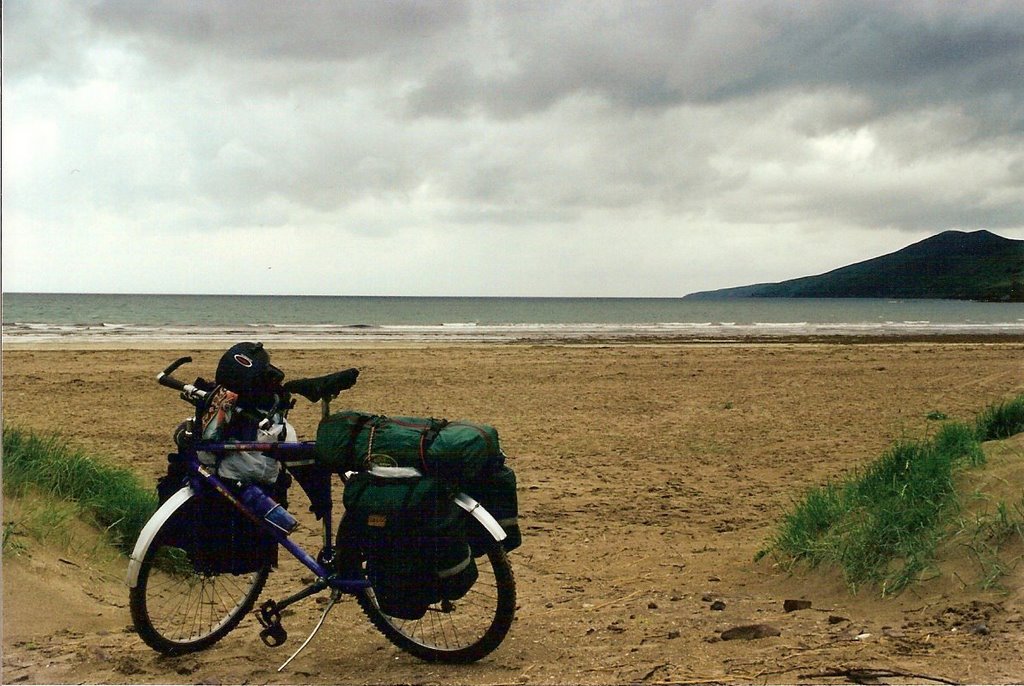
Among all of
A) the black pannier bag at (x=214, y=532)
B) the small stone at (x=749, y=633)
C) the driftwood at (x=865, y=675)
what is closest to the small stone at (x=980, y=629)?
the driftwood at (x=865, y=675)

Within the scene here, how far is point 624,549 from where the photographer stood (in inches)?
236

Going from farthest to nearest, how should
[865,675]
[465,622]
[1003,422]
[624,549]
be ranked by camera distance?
[1003,422] < [624,549] < [465,622] < [865,675]

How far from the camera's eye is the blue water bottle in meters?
3.87

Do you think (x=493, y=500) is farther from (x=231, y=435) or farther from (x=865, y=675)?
(x=865, y=675)

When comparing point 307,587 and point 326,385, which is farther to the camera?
point 307,587

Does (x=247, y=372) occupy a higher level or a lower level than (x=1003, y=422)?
higher

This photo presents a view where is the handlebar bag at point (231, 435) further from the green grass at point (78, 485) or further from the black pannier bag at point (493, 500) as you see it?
the green grass at point (78, 485)

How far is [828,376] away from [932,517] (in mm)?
12565

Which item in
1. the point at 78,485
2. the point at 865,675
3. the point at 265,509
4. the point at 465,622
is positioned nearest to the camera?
the point at 865,675

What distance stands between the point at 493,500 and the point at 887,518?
2.30m

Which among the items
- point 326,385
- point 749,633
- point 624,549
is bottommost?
point 624,549

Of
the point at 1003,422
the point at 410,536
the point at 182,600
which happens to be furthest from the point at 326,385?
the point at 1003,422

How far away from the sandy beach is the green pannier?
0.93 m

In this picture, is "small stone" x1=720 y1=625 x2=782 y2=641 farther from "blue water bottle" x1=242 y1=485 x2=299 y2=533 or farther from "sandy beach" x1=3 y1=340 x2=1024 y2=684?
"blue water bottle" x1=242 y1=485 x2=299 y2=533
